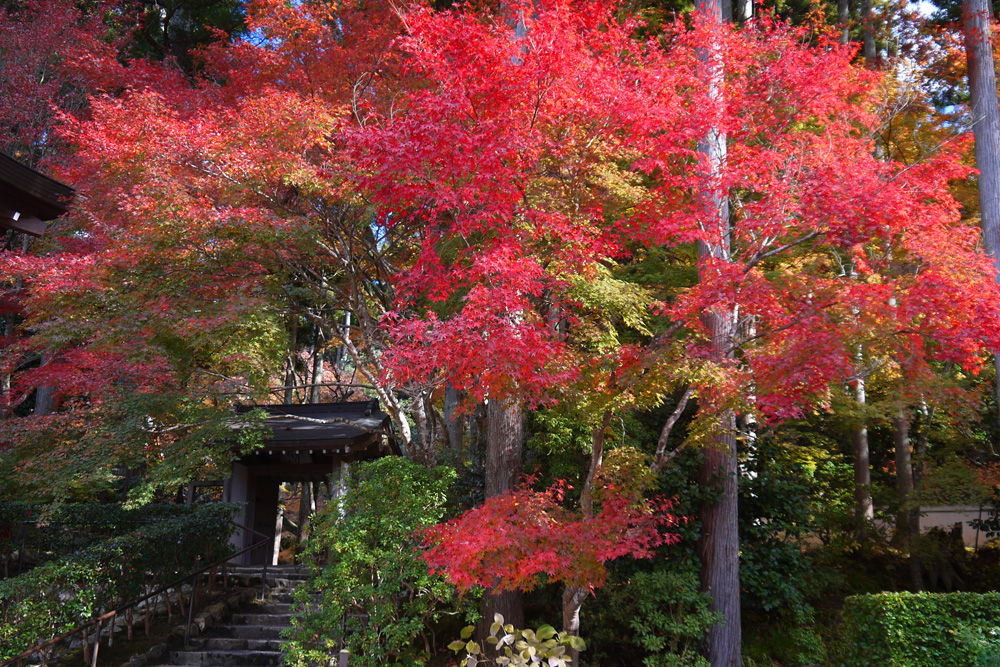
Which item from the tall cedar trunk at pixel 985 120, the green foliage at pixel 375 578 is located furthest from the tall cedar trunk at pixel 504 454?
the tall cedar trunk at pixel 985 120

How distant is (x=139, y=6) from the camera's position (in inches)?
683

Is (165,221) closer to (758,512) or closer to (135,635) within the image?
(135,635)

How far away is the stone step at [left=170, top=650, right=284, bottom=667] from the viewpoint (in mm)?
8781

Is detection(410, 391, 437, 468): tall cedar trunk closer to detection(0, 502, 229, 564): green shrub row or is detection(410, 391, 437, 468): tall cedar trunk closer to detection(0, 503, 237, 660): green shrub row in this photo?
detection(0, 503, 237, 660): green shrub row

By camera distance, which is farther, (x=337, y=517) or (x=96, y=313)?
(x=96, y=313)

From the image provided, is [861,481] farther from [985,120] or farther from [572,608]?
[572,608]

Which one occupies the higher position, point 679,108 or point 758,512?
point 679,108

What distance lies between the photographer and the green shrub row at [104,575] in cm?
731

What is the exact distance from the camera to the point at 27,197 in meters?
6.01

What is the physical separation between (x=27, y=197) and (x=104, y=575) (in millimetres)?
5147

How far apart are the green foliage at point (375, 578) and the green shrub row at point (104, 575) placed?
9.55 ft

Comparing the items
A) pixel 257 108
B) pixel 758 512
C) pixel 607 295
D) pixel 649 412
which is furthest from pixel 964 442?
pixel 257 108

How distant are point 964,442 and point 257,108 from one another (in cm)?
1192

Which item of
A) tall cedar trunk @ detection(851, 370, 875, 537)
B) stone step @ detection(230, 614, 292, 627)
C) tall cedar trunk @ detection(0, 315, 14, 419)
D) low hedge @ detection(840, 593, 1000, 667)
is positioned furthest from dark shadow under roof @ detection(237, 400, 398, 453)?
tall cedar trunk @ detection(851, 370, 875, 537)
